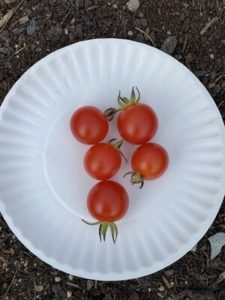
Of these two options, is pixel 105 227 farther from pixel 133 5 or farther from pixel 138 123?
pixel 133 5

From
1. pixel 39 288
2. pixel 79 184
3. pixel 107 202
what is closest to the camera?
pixel 107 202

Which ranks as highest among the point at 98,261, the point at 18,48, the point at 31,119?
the point at 18,48

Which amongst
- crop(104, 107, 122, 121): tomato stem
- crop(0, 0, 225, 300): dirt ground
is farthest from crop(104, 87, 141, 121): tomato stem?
crop(0, 0, 225, 300): dirt ground

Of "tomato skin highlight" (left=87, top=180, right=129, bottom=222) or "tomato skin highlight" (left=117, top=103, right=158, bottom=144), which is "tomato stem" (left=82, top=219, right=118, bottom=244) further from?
"tomato skin highlight" (left=117, top=103, right=158, bottom=144)

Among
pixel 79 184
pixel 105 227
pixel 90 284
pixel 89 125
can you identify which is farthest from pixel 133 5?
pixel 90 284

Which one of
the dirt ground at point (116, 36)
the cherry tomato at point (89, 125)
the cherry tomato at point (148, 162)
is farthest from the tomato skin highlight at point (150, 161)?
the dirt ground at point (116, 36)

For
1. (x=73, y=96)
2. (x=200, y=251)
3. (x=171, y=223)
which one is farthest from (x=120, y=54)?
(x=200, y=251)

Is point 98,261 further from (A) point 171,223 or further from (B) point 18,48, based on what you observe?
(B) point 18,48
